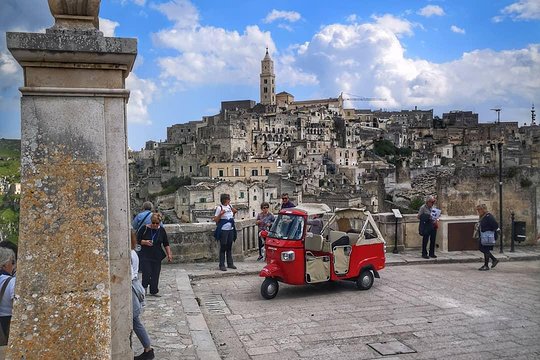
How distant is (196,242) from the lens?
11.5 meters

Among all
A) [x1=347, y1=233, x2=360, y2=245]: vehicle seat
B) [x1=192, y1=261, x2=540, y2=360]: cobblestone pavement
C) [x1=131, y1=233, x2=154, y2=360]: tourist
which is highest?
[x1=347, y1=233, x2=360, y2=245]: vehicle seat

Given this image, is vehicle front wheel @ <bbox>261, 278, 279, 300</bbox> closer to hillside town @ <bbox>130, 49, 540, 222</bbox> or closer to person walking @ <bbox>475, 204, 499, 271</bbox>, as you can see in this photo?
person walking @ <bbox>475, 204, 499, 271</bbox>

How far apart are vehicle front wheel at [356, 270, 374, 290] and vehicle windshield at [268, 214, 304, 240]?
1.39m

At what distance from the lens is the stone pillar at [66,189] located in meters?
3.64

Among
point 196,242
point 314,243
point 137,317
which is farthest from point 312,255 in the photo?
point 137,317

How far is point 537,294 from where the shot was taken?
8.46 meters

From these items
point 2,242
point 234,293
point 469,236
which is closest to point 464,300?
point 234,293

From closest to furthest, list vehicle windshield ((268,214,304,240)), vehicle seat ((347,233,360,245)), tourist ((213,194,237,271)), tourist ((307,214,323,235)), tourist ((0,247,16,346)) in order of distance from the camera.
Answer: tourist ((0,247,16,346)), vehicle windshield ((268,214,304,240)), tourist ((307,214,323,235)), vehicle seat ((347,233,360,245)), tourist ((213,194,237,271))

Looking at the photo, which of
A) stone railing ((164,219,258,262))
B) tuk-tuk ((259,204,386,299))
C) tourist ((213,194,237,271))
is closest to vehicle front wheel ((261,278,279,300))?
tuk-tuk ((259,204,386,299))

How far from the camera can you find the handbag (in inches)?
416

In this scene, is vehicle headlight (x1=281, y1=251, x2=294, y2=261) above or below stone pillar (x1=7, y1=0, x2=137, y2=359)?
below

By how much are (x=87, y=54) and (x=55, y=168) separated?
886mm


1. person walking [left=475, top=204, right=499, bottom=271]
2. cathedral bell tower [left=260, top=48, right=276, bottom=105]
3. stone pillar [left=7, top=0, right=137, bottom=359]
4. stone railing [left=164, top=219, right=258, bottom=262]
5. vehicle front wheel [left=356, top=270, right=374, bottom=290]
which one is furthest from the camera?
cathedral bell tower [left=260, top=48, right=276, bottom=105]

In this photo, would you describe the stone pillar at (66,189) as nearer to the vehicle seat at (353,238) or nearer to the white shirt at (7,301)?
the white shirt at (7,301)
